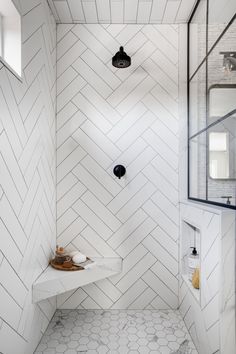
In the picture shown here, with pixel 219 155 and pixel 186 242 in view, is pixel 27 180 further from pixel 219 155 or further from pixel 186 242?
pixel 186 242

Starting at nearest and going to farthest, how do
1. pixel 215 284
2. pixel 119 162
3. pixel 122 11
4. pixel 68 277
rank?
pixel 215 284, pixel 68 277, pixel 122 11, pixel 119 162

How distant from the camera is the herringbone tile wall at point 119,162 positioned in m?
2.36

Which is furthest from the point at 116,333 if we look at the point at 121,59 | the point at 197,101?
the point at 121,59

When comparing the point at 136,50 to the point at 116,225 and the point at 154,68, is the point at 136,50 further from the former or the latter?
the point at 116,225

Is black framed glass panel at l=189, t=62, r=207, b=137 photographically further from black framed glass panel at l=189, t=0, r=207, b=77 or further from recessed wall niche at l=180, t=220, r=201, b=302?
recessed wall niche at l=180, t=220, r=201, b=302

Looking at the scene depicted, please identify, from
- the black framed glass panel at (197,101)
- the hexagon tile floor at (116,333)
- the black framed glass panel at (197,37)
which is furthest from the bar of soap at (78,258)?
the black framed glass panel at (197,37)

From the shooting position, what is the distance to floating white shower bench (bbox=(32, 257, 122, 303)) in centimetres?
177

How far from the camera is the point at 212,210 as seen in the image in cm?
153

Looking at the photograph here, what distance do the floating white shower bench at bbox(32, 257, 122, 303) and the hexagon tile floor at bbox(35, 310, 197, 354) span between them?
351 millimetres

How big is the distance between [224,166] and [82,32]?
5.64 feet

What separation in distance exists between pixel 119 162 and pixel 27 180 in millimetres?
915

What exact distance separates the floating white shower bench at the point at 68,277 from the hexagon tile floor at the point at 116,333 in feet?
1.15

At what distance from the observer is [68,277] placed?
1.92 m

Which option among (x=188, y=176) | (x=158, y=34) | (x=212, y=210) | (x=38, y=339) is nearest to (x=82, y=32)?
(x=158, y=34)
